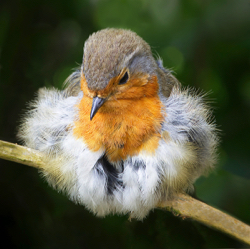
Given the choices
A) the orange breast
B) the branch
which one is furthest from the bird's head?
the branch

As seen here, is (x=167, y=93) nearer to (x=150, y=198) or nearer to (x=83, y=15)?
(x=150, y=198)

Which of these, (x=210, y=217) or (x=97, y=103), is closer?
(x=97, y=103)

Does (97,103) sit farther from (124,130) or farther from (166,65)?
(166,65)

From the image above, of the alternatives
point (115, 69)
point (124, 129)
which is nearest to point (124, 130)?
point (124, 129)

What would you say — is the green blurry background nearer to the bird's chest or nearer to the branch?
the branch

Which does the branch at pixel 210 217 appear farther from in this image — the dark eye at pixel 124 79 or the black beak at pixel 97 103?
the dark eye at pixel 124 79

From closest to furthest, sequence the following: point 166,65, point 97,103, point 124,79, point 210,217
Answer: point 97,103 → point 124,79 → point 210,217 → point 166,65

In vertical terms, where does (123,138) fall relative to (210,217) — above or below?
above
